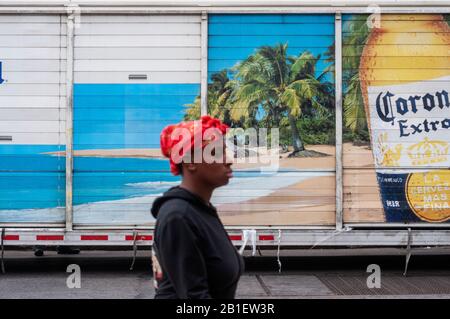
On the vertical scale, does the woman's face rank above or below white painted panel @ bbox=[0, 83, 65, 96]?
below

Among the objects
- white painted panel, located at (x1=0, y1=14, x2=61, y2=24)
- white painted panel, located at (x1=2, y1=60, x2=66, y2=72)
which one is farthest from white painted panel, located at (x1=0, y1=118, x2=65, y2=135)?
white painted panel, located at (x1=0, y1=14, x2=61, y2=24)

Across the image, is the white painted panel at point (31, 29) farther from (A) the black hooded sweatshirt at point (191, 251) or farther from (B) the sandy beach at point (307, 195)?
(A) the black hooded sweatshirt at point (191, 251)

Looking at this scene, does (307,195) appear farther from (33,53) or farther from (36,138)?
(33,53)

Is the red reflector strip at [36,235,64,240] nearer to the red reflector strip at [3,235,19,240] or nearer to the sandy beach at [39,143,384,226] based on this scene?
the red reflector strip at [3,235,19,240]

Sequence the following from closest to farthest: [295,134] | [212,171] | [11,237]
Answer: [212,171] < [11,237] < [295,134]

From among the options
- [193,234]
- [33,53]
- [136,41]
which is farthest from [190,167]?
[33,53]

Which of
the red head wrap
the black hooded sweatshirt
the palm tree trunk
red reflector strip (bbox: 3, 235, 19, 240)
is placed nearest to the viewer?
the black hooded sweatshirt

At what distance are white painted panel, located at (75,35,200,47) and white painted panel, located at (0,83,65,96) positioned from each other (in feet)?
2.26

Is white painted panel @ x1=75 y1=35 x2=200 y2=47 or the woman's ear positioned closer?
the woman's ear

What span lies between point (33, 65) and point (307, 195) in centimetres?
417

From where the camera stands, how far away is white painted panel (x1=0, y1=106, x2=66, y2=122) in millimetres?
8523

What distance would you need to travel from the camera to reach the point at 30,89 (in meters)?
8.55
